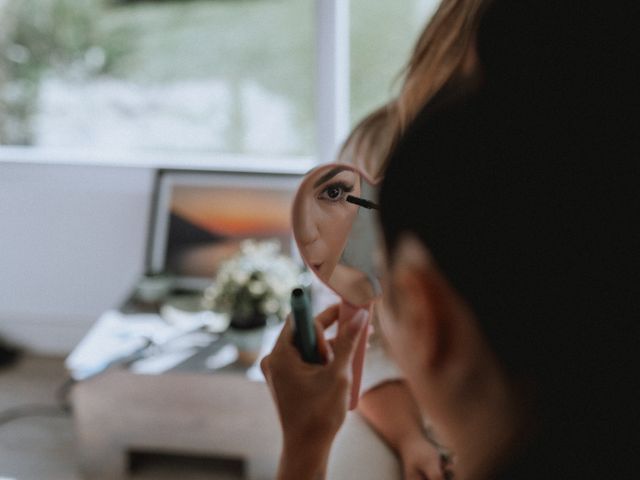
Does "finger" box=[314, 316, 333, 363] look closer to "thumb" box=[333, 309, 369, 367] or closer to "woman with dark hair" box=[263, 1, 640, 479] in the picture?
"thumb" box=[333, 309, 369, 367]

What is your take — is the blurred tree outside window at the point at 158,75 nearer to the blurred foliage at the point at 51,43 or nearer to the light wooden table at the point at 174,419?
the blurred foliage at the point at 51,43

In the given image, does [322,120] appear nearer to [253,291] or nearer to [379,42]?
[379,42]

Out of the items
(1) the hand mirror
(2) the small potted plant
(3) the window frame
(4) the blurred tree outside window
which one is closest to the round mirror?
(1) the hand mirror

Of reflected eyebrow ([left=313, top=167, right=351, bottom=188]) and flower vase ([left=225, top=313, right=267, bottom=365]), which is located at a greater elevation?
reflected eyebrow ([left=313, top=167, right=351, bottom=188])

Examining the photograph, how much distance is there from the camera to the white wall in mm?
2219

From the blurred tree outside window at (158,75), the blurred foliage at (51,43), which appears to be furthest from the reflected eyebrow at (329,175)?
the blurred foliage at (51,43)

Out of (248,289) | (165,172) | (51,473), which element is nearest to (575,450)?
(248,289)

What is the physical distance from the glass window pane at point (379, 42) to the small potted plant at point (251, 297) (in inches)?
22.8

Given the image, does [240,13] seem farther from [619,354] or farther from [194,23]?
[619,354]

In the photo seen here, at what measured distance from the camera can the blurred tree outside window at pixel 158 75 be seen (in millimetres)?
2193

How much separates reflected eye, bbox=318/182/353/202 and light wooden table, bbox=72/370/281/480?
1092 millimetres

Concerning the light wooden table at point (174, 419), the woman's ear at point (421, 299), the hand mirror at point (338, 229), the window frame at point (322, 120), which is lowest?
the light wooden table at point (174, 419)

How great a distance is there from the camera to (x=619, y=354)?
0.34 m

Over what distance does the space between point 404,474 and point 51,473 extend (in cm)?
113
